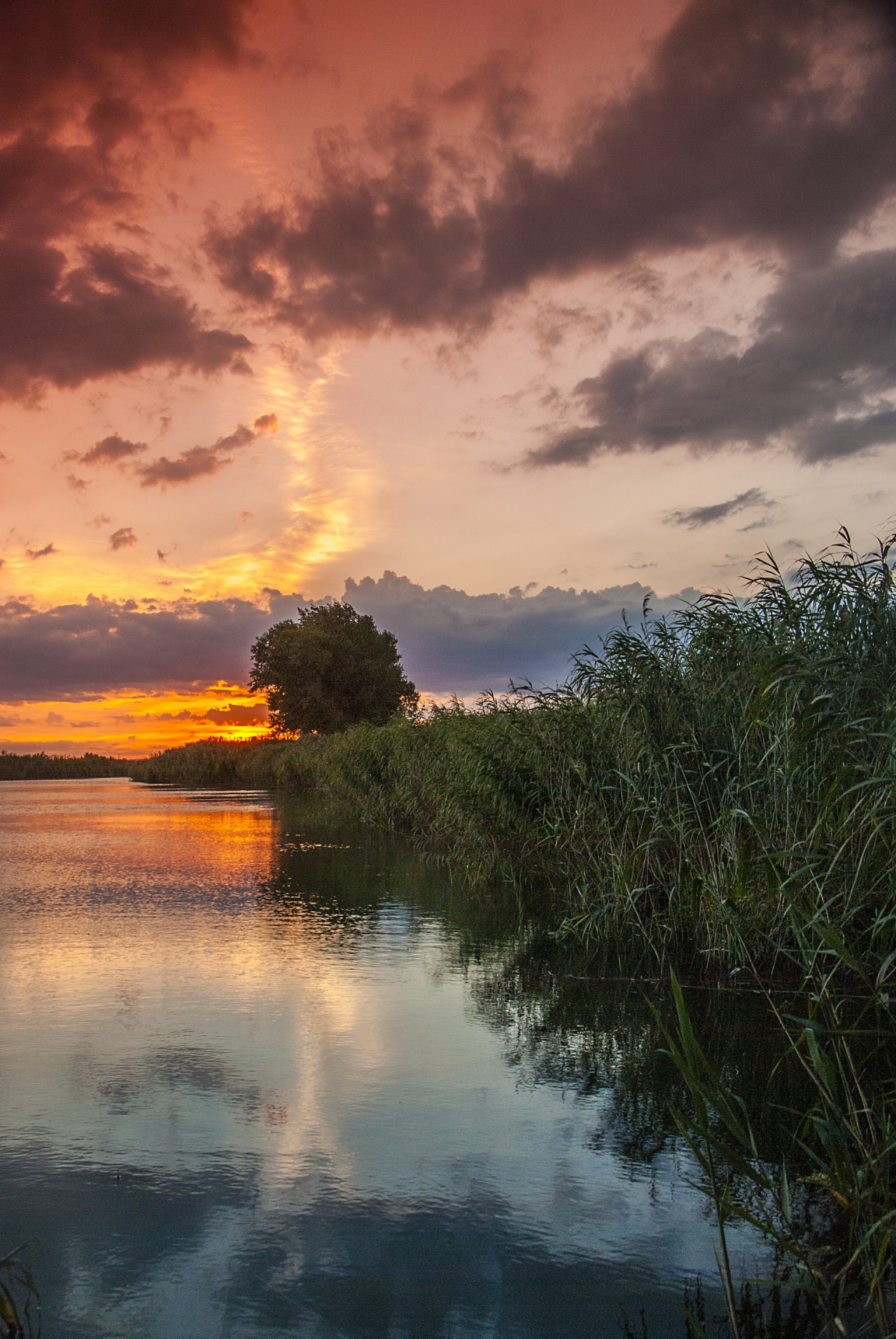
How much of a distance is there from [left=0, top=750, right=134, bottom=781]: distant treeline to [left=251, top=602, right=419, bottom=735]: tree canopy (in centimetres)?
2657

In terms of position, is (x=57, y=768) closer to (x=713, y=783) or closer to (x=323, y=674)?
(x=323, y=674)

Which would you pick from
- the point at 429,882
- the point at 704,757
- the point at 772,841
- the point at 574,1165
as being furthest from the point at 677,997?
the point at 429,882

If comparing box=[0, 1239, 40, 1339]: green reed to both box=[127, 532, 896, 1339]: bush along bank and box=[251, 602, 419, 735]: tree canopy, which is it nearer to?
box=[127, 532, 896, 1339]: bush along bank

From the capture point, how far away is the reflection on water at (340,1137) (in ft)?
9.94

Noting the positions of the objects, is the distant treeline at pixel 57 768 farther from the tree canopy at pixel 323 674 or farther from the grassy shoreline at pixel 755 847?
the grassy shoreline at pixel 755 847

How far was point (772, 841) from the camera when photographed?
20.2 feet

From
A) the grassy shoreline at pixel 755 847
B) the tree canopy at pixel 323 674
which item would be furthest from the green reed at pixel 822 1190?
the tree canopy at pixel 323 674

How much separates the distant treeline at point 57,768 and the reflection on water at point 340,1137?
59.7 m

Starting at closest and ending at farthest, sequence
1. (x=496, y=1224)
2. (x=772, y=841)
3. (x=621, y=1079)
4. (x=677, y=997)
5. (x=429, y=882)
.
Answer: (x=677, y=997) < (x=496, y=1224) < (x=621, y=1079) < (x=772, y=841) < (x=429, y=882)

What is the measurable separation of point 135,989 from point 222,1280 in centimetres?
399

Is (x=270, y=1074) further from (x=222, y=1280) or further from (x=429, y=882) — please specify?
(x=429, y=882)

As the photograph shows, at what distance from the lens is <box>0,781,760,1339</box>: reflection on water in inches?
119

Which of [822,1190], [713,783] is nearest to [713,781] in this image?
[713,783]

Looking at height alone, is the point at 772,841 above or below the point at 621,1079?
above
